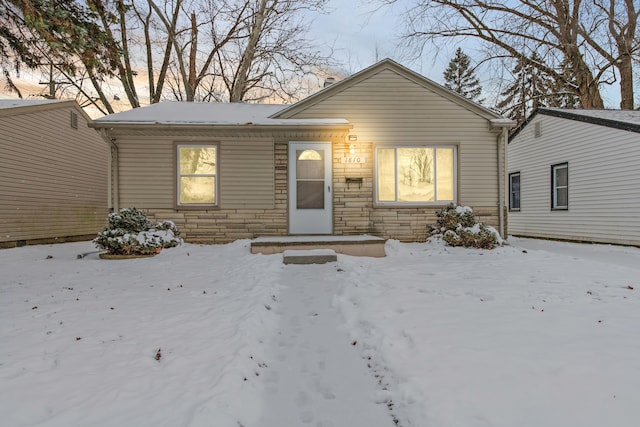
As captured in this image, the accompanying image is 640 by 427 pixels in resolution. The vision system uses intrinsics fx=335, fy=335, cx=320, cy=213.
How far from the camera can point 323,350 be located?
8.80 ft

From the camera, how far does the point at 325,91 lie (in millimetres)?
8078

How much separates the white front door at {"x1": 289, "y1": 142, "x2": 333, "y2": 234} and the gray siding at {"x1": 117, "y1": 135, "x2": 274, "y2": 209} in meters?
0.59

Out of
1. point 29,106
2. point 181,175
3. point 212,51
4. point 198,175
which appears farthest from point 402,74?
point 212,51

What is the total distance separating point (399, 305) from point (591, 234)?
878 cm

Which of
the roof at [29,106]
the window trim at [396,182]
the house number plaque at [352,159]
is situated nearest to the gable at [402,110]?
the window trim at [396,182]

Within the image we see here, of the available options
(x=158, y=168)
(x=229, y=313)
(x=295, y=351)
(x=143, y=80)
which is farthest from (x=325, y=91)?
(x=143, y=80)

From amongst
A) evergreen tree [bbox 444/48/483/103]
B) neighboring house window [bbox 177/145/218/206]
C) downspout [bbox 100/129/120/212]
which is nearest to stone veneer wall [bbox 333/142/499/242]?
neighboring house window [bbox 177/145/218/206]

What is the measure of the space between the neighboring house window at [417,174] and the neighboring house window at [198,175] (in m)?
4.01

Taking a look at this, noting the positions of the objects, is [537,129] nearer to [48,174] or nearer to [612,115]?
[612,115]

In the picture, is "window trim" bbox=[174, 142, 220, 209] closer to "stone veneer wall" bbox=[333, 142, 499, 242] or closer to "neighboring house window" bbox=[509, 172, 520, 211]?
"stone veneer wall" bbox=[333, 142, 499, 242]

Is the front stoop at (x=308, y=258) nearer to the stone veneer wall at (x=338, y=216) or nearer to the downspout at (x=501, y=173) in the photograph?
the stone veneer wall at (x=338, y=216)

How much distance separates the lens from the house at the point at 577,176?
8.38 m

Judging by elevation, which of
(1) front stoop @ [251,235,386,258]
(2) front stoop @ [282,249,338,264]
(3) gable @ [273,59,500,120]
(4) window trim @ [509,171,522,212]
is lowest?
(2) front stoop @ [282,249,338,264]

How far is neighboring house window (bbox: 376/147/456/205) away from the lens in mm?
8234
